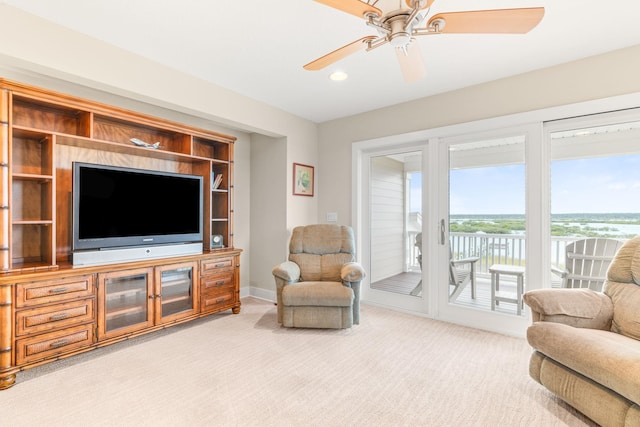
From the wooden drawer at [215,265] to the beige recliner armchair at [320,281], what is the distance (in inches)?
24.7

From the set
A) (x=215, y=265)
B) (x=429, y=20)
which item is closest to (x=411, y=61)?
(x=429, y=20)

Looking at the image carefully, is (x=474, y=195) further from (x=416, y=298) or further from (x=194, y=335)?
(x=194, y=335)

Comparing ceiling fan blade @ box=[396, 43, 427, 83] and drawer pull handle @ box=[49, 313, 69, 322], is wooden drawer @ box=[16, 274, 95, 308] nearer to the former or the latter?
drawer pull handle @ box=[49, 313, 69, 322]

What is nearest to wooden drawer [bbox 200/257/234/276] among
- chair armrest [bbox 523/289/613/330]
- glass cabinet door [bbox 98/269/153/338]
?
glass cabinet door [bbox 98/269/153/338]

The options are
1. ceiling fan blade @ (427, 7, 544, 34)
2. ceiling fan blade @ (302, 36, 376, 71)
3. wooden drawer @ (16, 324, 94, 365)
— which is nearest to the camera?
ceiling fan blade @ (427, 7, 544, 34)

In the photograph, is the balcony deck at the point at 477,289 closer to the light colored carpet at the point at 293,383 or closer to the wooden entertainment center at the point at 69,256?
the light colored carpet at the point at 293,383

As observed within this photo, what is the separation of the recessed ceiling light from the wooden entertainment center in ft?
4.83

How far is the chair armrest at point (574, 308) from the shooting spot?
206 cm

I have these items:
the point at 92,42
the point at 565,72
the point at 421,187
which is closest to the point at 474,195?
the point at 421,187

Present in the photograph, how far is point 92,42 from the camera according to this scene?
7.89ft

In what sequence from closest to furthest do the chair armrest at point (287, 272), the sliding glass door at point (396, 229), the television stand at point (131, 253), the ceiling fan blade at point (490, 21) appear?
the ceiling fan blade at point (490, 21), the television stand at point (131, 253), the chair armrest at point (287, 272), the sliding glass door at point (396, 229)

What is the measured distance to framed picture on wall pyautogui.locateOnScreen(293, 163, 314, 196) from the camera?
423cm

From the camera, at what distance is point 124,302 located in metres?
2.75

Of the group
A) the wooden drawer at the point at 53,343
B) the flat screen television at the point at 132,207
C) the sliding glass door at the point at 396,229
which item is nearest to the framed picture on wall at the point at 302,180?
the sliding glass door at the point at 396,229
